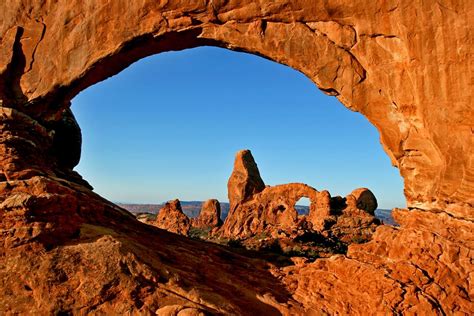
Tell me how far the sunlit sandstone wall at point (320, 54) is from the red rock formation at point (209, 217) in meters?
66.1

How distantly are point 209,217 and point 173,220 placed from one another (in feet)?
104

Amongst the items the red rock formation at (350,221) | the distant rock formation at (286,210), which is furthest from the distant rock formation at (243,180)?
the red rock formation at (350,221)

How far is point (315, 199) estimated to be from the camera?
199 feet

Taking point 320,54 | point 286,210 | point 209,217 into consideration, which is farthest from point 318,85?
point 209,217

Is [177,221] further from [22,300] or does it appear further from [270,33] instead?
[22,300]

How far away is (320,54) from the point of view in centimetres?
1512

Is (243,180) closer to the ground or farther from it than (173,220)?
farther from it

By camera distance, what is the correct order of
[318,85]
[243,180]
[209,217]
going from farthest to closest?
[209,217] → [243,180] → [318,85]

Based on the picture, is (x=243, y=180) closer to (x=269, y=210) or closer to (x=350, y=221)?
(x=269, y=210)

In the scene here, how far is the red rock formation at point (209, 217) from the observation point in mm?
81500

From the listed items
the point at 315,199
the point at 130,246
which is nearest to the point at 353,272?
the point at 130,246

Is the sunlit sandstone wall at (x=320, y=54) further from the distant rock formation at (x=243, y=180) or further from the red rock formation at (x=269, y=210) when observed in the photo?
the distant rock formation at (x=243, y=180)

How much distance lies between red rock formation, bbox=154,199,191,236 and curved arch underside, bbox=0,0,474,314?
1353 inches

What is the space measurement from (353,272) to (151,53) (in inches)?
445
